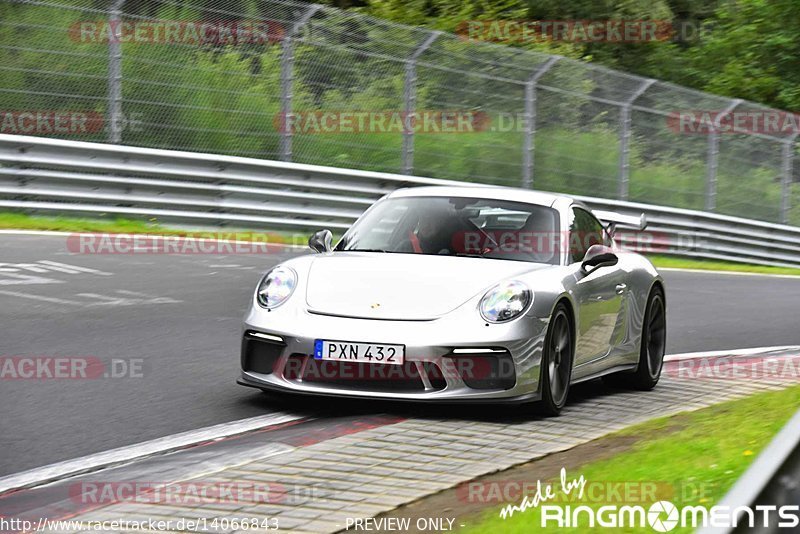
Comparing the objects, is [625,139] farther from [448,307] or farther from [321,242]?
[448,307]

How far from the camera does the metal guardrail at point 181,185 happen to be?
16.4 metres

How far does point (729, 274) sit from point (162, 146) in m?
9.27

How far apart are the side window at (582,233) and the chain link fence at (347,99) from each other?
8951 millimetres

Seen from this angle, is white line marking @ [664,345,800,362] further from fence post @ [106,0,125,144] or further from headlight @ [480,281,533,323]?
fence post @ [106,0,125,144]

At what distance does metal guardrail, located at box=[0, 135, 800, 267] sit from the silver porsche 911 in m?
8.27

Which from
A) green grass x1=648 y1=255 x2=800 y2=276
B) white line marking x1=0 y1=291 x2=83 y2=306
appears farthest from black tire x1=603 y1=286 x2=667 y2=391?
green grass x1=648 y1=255 x2=800 y2=276

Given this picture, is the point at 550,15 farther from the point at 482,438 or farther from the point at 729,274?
the point at 482,438

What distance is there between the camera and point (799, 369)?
10.6m

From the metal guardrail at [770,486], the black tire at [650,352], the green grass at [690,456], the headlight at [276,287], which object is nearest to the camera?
the metal guardrail at [770,486]

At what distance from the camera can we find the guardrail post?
22.2 m

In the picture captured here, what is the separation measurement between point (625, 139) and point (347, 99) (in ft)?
20.5

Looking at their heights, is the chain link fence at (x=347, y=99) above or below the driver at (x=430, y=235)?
above

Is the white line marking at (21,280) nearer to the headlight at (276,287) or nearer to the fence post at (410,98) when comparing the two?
the headlight at (276,287)

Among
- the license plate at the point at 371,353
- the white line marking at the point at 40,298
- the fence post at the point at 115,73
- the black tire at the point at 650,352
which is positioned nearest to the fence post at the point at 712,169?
the fence post at the point at 115,73
